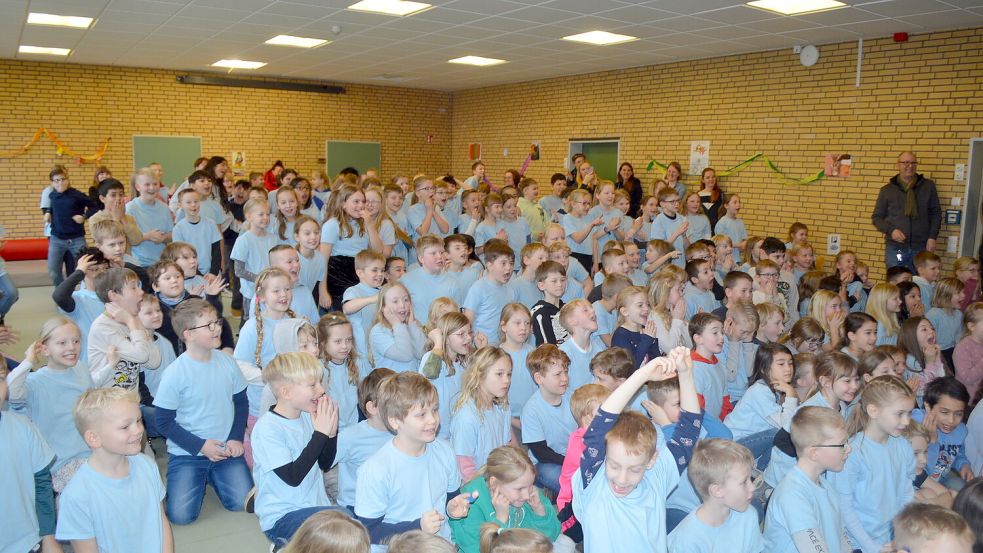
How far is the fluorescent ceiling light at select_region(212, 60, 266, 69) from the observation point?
13.7 m

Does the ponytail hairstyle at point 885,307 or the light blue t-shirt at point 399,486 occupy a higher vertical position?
the ponytail hairstyle at point 885,307

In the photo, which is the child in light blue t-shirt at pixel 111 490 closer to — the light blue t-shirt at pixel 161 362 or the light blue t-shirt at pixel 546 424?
the light blue t-shirt at pixel 161 362

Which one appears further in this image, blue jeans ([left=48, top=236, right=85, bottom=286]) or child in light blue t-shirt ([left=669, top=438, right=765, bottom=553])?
blue jeans ([left=48, top=236, right=85, bottom=286])

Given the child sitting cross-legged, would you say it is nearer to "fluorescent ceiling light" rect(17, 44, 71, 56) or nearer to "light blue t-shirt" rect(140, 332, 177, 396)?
"light blue t-shirt" rect(140, 332, 177, 396)

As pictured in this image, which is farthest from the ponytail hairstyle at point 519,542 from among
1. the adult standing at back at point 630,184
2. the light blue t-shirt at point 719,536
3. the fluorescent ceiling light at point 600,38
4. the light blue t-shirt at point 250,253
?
the adult standing at back at point 630,184

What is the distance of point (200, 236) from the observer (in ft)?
24.1

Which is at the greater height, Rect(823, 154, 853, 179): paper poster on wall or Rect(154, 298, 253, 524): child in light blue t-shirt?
Rect(823, 154, 853, 179): paper poster on wall

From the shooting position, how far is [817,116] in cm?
1062

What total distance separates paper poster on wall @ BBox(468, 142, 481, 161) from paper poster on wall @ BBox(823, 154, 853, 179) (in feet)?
29.3

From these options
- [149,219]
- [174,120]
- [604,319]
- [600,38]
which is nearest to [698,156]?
[600,38]

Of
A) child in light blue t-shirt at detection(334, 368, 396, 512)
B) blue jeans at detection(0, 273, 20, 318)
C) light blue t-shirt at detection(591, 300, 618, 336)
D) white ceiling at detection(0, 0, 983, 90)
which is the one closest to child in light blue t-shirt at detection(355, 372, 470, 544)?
child in light blue t-shirt at detection(334, 368, 396, 512)

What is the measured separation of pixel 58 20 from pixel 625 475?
1039 centimetres

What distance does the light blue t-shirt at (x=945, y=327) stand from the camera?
6.42 metres

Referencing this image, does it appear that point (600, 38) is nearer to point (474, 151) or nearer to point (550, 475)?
point (474, 151)
